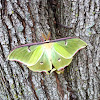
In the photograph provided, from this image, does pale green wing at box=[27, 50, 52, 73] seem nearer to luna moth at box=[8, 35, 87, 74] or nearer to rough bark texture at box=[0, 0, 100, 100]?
luna moth at box=[8, 35, 87, 74]

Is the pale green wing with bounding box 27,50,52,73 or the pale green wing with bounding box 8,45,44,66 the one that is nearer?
the pale green wing with bounding box 8,45,44,66

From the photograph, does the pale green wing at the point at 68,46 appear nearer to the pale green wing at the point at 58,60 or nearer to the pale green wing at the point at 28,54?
the pale green wing at the point at 58,60

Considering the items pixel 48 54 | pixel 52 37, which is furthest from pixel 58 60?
pixel 52 37

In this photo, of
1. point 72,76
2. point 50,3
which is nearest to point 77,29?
point 50,3

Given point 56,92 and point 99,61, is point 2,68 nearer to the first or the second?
point 56,92

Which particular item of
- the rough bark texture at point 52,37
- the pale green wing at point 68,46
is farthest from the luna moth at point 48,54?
the rough bark texture at point 52,37

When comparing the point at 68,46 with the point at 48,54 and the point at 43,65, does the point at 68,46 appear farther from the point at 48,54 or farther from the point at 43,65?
the point at 43,65

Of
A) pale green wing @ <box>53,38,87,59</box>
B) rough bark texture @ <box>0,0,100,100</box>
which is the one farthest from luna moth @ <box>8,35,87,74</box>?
rough bark texture @ <box>0,0,100,100</box>
